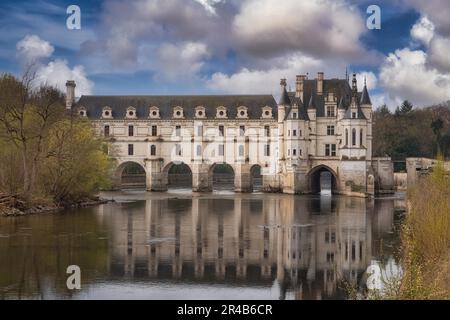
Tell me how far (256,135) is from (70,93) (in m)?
20.8

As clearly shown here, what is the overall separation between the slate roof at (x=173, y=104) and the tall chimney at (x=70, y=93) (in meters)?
1.01

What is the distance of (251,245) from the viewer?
24.1m

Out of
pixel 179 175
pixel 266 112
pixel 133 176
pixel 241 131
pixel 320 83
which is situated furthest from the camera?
pixel 179 175

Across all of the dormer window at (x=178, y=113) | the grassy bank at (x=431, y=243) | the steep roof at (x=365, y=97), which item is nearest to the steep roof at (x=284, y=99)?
the steep roof at (x=365, y=97)

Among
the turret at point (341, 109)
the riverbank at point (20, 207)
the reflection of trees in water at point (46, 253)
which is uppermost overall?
the turret at point (341, 109)

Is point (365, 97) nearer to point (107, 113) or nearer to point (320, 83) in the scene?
point (320, 83)

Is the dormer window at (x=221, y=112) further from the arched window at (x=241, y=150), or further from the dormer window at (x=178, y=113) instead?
the dormer window at (x=178, y=113)

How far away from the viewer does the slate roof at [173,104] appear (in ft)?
211

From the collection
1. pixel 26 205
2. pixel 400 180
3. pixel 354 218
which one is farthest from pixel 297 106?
pixel 26 205

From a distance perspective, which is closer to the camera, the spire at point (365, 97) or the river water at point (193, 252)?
the river water at point (193, 252)

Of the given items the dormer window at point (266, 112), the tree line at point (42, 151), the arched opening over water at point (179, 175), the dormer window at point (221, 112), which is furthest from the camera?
the arched opening over water at point (179, 175)

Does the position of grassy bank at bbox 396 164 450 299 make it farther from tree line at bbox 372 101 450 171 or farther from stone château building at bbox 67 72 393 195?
tree line at bbox 372 101 450 171

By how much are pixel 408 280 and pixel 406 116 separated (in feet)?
235

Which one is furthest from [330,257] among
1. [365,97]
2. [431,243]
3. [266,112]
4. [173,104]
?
[173,104]
